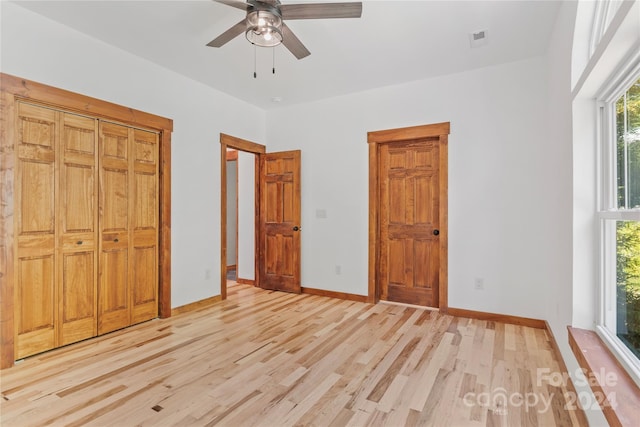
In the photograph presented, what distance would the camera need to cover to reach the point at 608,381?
138cm

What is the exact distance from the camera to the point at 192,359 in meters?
2.54

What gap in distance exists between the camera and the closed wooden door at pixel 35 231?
8.20 ft

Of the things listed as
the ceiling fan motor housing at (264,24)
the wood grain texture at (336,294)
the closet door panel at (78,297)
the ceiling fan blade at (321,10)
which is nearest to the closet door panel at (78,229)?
the closet door panel at (78,297)

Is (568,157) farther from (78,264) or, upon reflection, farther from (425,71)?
(78,264)

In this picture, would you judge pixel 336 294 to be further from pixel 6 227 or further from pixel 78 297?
pixel 6 227

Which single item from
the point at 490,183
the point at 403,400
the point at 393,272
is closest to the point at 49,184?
the point at 403,400

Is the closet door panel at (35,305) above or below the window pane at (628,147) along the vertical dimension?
below

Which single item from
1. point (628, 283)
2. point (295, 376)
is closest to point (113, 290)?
point (295, 376)

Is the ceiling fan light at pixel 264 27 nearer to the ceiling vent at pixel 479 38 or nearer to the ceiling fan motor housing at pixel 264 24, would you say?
the ceiling fan motor housing at pixel 264 24

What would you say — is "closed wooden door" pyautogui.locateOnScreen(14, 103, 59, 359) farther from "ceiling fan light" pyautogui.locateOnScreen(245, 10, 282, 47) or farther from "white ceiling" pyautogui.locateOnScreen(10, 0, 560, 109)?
"ceiling fan light" pyautogui.locateOnScreen(245, 10, 282, 47)

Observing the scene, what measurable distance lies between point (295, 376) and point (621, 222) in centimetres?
216

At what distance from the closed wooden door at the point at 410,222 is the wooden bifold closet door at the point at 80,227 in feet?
9.10

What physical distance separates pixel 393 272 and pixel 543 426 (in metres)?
2.47

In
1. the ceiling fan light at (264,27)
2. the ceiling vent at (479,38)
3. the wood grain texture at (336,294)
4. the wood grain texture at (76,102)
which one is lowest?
the wood grain texture at (336,294)
